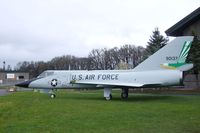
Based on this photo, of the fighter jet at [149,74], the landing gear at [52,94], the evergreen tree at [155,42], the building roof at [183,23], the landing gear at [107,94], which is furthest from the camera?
the evergreen tree at [155,42]

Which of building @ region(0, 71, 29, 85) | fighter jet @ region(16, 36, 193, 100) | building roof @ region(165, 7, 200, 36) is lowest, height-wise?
fighter jet @ region(16, 36, 193, 100)

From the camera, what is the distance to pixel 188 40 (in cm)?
2172

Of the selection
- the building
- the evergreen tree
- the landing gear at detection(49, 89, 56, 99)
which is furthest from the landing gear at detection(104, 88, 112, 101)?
the building

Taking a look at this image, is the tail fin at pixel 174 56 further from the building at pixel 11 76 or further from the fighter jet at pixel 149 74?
the building at pixel 11 76

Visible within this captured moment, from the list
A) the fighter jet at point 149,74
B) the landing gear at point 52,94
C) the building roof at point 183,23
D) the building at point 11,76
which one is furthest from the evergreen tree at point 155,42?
the building at point 11,76

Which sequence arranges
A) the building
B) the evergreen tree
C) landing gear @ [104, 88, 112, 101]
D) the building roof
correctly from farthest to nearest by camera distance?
the building → the evergreen tree → the building roof → landing gear @ [104, 88, 112, 101]

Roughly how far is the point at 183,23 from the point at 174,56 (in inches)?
469

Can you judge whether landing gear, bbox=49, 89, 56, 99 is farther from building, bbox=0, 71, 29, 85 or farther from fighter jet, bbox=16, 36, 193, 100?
building, bbox=0, 71, 29, 85

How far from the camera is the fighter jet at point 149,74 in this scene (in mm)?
21609

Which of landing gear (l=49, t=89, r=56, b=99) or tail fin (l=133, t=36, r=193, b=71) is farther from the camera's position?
landing gear (l=49, t=89, r=56, b=99)

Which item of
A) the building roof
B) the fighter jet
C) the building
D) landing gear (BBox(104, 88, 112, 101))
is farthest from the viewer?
the building

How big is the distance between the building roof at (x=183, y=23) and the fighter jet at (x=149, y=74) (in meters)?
10.8

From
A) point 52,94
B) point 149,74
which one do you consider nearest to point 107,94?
point 149,74

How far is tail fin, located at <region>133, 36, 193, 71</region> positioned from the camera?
21.7 meters
